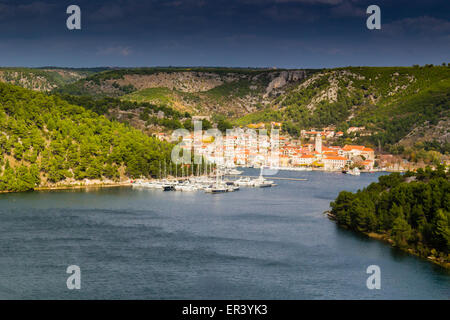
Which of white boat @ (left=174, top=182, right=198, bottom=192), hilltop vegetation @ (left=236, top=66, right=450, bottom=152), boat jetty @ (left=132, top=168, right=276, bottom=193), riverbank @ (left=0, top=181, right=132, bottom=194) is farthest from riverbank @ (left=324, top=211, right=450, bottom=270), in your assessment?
hilltop vegetation @ (left=236, top=66, right=450, bottom=152)

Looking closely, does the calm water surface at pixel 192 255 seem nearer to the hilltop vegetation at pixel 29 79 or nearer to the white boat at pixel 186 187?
the white boat at pixel 186 187

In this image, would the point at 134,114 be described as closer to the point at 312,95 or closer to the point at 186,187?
the point at 186,187

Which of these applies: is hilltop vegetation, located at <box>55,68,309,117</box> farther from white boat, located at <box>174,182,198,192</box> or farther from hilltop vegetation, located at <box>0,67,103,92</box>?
white boat, located at <box>174,182,198,192</box>

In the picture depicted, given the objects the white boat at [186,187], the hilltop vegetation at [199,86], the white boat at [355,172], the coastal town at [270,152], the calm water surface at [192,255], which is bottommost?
the calm water surface at [192,255]

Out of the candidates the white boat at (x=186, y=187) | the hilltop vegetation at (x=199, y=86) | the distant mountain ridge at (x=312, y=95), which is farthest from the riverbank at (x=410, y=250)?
the hilltop vegetation at (x=199, y=86)

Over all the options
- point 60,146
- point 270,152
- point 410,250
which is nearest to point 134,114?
point 270,152

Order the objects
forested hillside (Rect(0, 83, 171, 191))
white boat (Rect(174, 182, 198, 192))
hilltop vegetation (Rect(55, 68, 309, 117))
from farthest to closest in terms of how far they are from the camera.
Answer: hilltop vegetation (Rect(55, 68, 309, 117)) < white boat (Rect(174, 182, 198, 192)) < forested hillside (Rect(0, 83, 171, 191))

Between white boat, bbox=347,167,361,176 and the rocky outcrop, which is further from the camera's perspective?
the rocky outcrop
